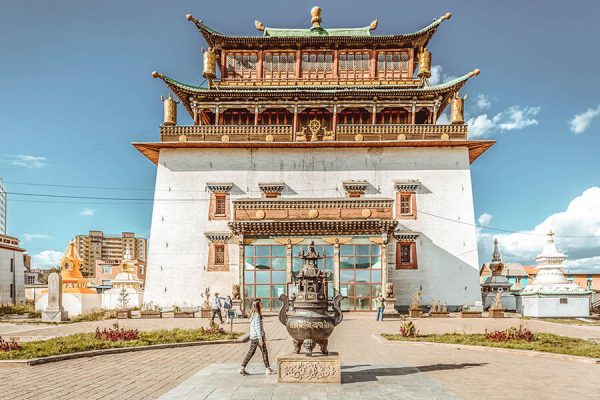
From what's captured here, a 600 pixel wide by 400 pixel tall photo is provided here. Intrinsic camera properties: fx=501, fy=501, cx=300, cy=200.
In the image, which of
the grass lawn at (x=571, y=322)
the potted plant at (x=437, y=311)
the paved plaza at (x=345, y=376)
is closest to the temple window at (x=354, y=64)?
the potted plant at (x=437, y=311)

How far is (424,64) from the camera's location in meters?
36.2

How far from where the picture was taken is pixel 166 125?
34.8 m

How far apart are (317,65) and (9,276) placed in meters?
34.4

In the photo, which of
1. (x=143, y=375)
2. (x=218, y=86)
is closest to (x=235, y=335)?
(x=143, y=375)

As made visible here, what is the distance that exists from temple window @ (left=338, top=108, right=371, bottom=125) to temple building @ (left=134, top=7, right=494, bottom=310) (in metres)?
0.07

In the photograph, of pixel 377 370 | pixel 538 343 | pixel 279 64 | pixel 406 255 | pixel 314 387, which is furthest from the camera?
pixel 279 64

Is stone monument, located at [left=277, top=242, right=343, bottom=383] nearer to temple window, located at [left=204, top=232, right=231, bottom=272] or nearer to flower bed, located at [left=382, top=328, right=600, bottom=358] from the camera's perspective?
flower bed, located at [left=382, top=328, right=600, bottom=358]

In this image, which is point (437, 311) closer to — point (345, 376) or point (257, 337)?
point (345, 376)

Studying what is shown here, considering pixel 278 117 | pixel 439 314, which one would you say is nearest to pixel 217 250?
pixel 278 117

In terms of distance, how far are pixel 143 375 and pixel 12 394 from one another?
8.31 feet

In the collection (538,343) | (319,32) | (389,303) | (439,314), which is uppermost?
(319,32)

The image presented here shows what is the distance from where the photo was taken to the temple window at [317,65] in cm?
3728

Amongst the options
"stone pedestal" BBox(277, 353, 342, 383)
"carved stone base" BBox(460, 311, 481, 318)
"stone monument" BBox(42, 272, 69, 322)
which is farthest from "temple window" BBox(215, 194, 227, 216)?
"stone pedestal" BBox(277, 353, 342, 383)

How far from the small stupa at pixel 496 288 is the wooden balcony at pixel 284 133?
9123mm
